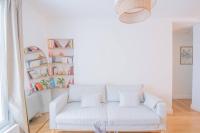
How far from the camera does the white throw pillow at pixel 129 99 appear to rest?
3396 millimetres

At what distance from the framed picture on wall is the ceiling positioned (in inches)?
69.4

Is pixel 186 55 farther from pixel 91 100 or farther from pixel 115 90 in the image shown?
pixel 91 100

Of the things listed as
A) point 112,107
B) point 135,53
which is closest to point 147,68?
point 135,53

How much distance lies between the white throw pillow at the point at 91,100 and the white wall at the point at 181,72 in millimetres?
3372

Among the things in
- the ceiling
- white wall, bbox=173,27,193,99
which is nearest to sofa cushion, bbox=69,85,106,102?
the ceiling

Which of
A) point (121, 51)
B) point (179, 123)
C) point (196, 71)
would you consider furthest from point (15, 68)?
point (196, 71)

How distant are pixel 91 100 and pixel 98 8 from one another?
75.6 inches

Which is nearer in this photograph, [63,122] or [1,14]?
[1,14]

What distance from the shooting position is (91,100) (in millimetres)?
3441

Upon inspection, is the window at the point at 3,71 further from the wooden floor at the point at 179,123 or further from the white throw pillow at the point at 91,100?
the white throw pillow at the point at 91,100

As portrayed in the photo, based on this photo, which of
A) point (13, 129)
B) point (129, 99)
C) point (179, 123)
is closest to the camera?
point (13, 129)

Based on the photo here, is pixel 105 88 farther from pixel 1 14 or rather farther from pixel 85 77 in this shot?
pixel 1 14

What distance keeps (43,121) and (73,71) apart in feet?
4.22

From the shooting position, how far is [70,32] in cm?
426
